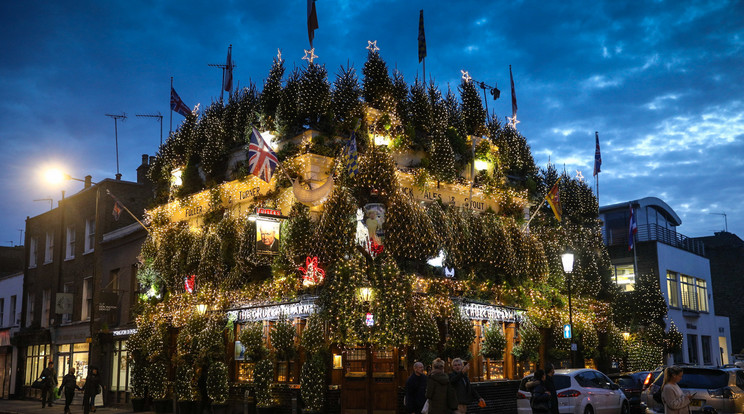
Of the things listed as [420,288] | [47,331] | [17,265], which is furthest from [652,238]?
[17,265]

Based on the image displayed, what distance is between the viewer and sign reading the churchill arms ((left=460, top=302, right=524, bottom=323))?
2296 centimetres

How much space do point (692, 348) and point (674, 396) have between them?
113ft

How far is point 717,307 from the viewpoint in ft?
171

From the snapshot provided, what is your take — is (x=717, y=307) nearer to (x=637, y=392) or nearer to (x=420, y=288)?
(x=637, y=392)

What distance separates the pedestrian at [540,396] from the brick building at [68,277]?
844 inches

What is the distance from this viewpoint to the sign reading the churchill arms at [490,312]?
22959 mm

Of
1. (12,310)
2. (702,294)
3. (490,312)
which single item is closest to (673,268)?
(702,294)

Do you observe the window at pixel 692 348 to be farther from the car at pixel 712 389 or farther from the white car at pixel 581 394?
the car at pixel 712 389

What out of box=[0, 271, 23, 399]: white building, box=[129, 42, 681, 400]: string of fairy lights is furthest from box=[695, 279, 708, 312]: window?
box=[0, 271, 23, 399]: white building

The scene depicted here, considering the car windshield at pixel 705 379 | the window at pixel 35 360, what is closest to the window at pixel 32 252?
the window at pixel 35 360

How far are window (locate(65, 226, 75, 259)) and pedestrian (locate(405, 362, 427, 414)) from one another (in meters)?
27.1

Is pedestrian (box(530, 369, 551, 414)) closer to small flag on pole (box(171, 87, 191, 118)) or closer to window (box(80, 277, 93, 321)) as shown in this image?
small flag on pole (box(171, 87, 191, 118))

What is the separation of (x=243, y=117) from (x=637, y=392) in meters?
16.5

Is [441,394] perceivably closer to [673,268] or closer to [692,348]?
[673,268]
